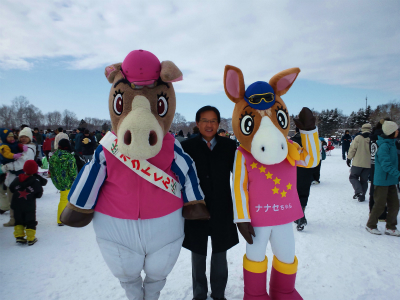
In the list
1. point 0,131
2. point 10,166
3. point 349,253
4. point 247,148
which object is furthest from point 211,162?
point 0,131

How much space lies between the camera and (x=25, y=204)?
3.73 metres

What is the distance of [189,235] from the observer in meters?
2.20

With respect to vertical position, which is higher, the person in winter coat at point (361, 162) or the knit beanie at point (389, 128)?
the knit beanie at point (389, 128)

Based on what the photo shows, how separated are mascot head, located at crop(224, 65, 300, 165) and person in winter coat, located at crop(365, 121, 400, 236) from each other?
2.80 m

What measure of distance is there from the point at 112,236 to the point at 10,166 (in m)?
4.18

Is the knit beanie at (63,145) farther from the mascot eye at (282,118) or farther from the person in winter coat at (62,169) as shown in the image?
the mascot eye at (282,118)

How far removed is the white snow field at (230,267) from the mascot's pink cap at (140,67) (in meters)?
2.32

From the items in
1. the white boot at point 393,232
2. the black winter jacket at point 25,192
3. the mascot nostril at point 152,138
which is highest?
the mascot nostril at point 152,138

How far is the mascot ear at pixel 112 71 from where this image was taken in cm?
178

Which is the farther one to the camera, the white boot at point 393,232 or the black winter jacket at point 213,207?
the white boot at point 393,232

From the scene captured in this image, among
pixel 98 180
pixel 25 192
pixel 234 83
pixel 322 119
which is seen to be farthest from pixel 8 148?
pixel 322 119

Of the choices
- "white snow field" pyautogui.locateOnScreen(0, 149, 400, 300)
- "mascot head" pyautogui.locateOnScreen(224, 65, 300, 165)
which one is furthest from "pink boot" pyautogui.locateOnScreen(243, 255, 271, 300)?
"mascot head" pyautogui.locateOnScreen(224, 65, 300, 165)

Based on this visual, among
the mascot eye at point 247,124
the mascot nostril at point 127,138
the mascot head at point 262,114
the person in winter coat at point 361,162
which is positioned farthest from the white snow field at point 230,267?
the mascot nostril at point 127,138

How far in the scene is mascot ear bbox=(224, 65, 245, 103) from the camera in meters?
1.98
